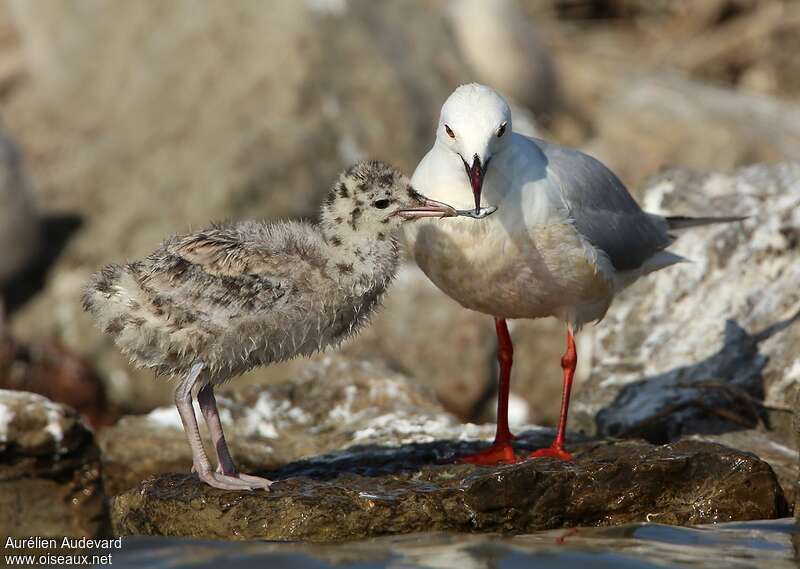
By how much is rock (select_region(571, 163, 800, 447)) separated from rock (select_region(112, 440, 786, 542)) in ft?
5.89

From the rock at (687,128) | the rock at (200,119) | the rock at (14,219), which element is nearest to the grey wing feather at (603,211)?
the rock at (200,119)

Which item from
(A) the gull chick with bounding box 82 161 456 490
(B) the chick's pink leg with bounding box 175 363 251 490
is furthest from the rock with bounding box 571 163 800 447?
(B) the chick's pink leg with bounding box 175 363 251 490

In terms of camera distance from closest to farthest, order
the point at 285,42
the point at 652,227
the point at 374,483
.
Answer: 1. the point at 374,483
2. the point at 652,227
3. the point at 285,42

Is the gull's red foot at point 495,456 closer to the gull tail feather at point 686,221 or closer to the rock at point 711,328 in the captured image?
the rock at point 711,328

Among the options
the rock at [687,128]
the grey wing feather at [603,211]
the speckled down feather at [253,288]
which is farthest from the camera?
the rock at [687,128]

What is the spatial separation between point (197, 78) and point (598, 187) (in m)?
8.06

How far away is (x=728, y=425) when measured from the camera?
851 cm

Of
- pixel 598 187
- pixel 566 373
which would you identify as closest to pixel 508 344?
pixel 566 373

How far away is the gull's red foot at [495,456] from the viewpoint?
23.4 feet

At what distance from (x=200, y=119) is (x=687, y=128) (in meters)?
5.97

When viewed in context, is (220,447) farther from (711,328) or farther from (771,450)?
(711,328)

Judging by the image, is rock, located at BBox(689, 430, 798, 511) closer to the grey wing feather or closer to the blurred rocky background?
the blurred rocky background

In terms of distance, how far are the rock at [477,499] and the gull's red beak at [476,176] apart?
1360mm

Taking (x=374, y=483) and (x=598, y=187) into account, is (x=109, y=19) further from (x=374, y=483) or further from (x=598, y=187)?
(x=374, y=483)
